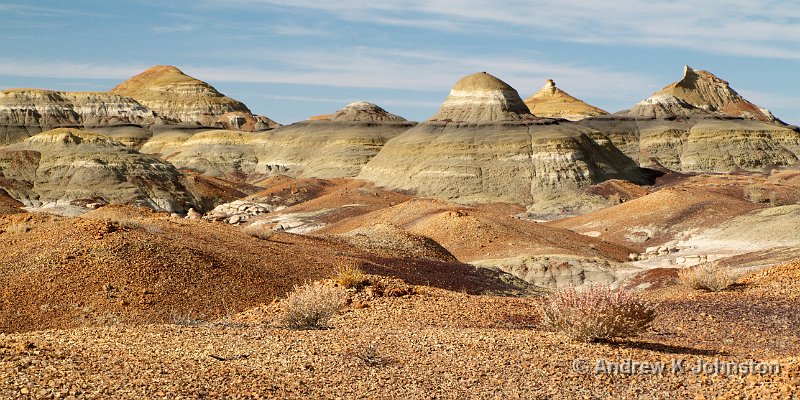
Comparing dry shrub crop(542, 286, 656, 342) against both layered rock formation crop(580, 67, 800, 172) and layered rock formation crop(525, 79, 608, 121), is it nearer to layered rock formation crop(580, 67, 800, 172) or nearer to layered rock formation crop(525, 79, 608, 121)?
layered rock formation crop(580, 67, 800, 172)

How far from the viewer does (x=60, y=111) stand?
5832 inches

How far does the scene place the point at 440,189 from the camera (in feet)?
266

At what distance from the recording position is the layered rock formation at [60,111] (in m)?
136

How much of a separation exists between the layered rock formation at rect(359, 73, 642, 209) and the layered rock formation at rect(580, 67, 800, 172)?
41.6 feet

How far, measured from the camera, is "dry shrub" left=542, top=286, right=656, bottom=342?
11523mm

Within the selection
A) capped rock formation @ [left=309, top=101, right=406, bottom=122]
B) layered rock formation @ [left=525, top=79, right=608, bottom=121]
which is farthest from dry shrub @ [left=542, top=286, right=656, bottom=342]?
layered rock formation @ [left=525, top=79, right=608, bottom=121]

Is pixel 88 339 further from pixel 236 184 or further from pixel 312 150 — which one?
pixel 312 150

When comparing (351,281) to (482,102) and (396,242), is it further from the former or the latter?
(482,102)

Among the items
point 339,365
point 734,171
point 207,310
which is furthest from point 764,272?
point 734,171

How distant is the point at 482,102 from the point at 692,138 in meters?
25.7

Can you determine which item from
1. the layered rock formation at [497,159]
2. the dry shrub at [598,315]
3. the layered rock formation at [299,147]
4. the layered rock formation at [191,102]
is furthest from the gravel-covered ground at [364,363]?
the layered rock formation at [191,102]

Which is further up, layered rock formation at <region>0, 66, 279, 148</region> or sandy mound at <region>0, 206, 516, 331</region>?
layered rock formation at <region>0, 66, 279, 148</region>

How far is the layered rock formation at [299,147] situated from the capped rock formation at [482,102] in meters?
9.45

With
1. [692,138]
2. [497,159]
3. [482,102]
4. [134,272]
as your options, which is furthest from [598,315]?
[692,138]
